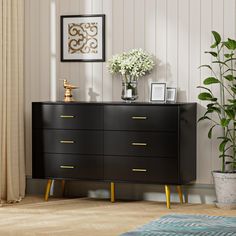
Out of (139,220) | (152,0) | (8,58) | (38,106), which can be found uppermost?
(152,0)

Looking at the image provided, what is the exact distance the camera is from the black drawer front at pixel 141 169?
6.00m

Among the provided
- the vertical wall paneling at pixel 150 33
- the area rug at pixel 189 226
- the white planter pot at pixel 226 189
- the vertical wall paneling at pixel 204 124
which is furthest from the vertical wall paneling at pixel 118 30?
the area rug at pixel 189 226

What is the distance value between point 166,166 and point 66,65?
153cm

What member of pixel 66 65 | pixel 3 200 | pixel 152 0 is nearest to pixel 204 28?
pixel 152 0

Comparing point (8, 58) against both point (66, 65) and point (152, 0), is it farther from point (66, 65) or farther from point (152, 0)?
point (152, 0)

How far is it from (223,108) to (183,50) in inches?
26.8

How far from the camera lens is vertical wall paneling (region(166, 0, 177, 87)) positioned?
252 inches

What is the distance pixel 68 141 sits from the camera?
6.32 m

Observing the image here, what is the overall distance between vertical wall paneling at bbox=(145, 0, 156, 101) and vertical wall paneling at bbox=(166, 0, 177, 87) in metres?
0.14

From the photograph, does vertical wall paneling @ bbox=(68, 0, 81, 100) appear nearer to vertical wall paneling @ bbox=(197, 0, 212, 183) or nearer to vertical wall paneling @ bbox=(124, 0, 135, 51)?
vertical wall paneling @ bbox=(124, 0, 135, 51)

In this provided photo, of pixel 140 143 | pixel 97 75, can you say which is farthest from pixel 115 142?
pixel 97 75

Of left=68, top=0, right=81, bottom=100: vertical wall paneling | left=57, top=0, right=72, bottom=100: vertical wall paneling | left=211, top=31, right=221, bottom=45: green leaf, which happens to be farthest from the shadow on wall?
left=211, top=31, right=221, bottom=45: green leaf

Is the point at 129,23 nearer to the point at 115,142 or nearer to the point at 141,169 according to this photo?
the point at 115,142

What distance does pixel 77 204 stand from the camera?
20.7 feet
